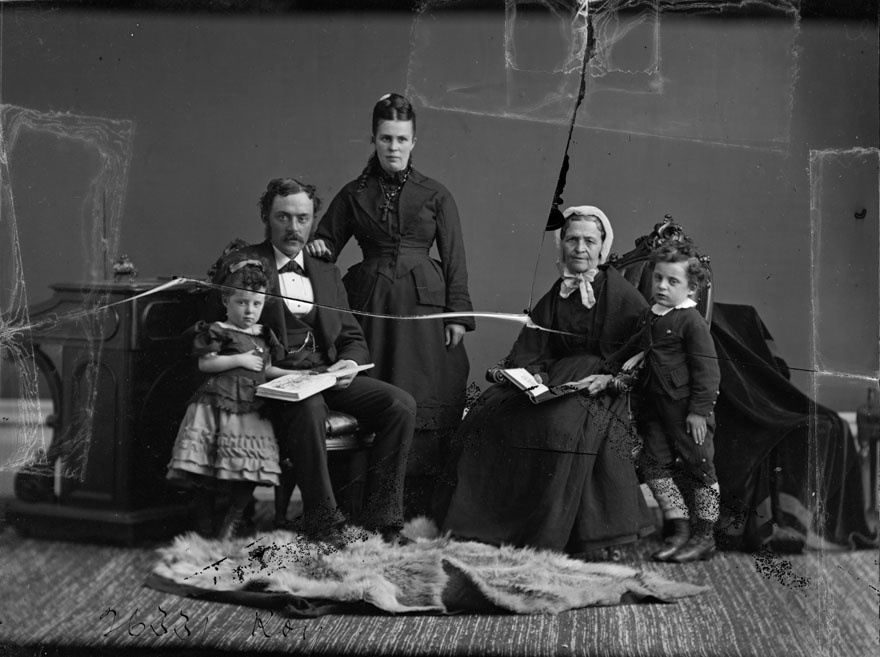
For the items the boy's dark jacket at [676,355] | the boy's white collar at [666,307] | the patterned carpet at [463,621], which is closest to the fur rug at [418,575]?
the patterned carpet at [463,621]

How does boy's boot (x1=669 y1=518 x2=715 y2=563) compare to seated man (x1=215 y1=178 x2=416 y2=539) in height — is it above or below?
below

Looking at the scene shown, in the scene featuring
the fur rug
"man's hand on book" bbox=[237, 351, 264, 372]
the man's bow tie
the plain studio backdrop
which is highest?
the plain studio backdrop

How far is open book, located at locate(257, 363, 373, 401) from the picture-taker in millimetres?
2953

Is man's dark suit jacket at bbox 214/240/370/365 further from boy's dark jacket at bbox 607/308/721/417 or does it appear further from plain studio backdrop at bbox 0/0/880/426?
boy's dark jacket at bbox 607/308/721/417

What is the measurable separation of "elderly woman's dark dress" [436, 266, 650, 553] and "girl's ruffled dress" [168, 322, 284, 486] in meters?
0.48

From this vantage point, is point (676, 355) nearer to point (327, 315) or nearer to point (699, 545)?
point (699, 545)

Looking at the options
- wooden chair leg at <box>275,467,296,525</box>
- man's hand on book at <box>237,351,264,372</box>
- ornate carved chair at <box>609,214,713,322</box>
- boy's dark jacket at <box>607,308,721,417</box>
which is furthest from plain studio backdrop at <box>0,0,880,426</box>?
wooden chair leg at <box>275,467,296,525</box>

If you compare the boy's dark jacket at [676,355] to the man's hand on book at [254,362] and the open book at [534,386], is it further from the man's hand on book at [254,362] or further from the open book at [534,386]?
the man's hand on book at [254,362]

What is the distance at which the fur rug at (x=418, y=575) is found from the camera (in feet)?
9.81

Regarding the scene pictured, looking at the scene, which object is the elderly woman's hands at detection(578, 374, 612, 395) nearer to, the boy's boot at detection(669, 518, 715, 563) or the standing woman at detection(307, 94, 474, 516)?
the standing woman at detection(307, 94, 474, 516)

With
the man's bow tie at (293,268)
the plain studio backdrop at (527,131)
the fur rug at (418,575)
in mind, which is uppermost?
the plain studio backdrop at (527,131)

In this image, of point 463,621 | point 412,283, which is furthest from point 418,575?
point 412,283

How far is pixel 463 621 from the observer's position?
299 cm

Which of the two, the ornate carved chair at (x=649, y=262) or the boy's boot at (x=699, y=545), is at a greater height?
the ornate carved chair at (x=649, y=262)
